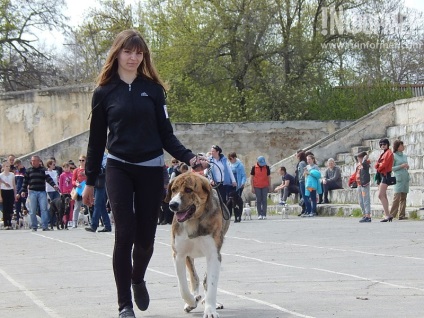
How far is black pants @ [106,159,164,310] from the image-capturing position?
26.3 feet

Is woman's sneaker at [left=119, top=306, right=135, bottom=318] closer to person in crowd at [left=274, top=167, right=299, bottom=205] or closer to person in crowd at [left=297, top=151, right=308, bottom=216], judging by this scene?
person in crowd at [left=297, top=151, right=308, bottom=216]

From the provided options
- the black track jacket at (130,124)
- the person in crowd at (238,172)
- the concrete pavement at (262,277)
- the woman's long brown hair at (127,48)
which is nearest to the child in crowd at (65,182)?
the person in crowd at (238,172)

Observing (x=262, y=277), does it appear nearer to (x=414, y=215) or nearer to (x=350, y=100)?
(x=414, y=215)

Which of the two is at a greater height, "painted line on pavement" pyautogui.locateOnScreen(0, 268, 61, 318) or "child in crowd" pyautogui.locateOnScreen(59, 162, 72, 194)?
"child in crowd" pyautogui.locateOnScreen(59, 162, 72, 194)

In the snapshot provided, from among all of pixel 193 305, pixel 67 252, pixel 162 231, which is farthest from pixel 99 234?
pixel 193 305

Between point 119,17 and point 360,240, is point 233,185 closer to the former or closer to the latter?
point 360,240

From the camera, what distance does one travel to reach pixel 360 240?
17.6 m

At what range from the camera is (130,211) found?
8016mm

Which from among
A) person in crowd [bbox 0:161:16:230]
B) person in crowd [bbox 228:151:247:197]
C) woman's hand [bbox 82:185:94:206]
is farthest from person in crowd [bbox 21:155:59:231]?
woman's hand [bbox 82:185:94:206]

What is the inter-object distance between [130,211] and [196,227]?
2.26 feet

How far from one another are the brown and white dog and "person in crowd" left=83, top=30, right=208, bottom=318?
0.18m

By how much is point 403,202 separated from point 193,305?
53.0 ft

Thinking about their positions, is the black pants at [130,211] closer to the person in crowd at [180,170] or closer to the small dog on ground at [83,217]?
the person in crowd at [180,170]

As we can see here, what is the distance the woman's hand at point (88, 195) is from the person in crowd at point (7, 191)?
65.8ft
